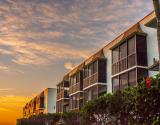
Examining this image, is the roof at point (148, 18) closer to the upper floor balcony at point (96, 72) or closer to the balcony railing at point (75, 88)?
the upper floor balcony at point (96, 72)

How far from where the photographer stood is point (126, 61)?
107 feet

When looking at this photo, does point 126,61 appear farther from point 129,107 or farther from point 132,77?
point 129,107

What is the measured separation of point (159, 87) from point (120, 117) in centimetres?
418

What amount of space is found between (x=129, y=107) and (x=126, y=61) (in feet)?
66.0

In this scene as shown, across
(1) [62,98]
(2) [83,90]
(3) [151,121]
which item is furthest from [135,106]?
(1) [62,98]

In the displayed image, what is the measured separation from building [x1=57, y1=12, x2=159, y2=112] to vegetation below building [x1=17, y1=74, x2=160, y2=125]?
7747 millimetres

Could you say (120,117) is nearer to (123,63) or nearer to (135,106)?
(135,106)

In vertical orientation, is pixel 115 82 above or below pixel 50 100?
above

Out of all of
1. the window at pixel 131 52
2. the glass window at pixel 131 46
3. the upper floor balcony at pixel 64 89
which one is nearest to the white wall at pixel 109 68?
the glass window at pixel 131 46

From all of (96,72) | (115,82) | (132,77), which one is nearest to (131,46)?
(132,77)

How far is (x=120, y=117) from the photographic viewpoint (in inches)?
559

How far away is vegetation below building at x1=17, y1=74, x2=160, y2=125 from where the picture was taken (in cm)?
1055

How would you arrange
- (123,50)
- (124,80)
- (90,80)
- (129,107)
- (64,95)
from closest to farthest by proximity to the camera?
(129,107) < (124,80) < (123,50) < (90,80) < (64,95)

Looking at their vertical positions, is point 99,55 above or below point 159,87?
above
